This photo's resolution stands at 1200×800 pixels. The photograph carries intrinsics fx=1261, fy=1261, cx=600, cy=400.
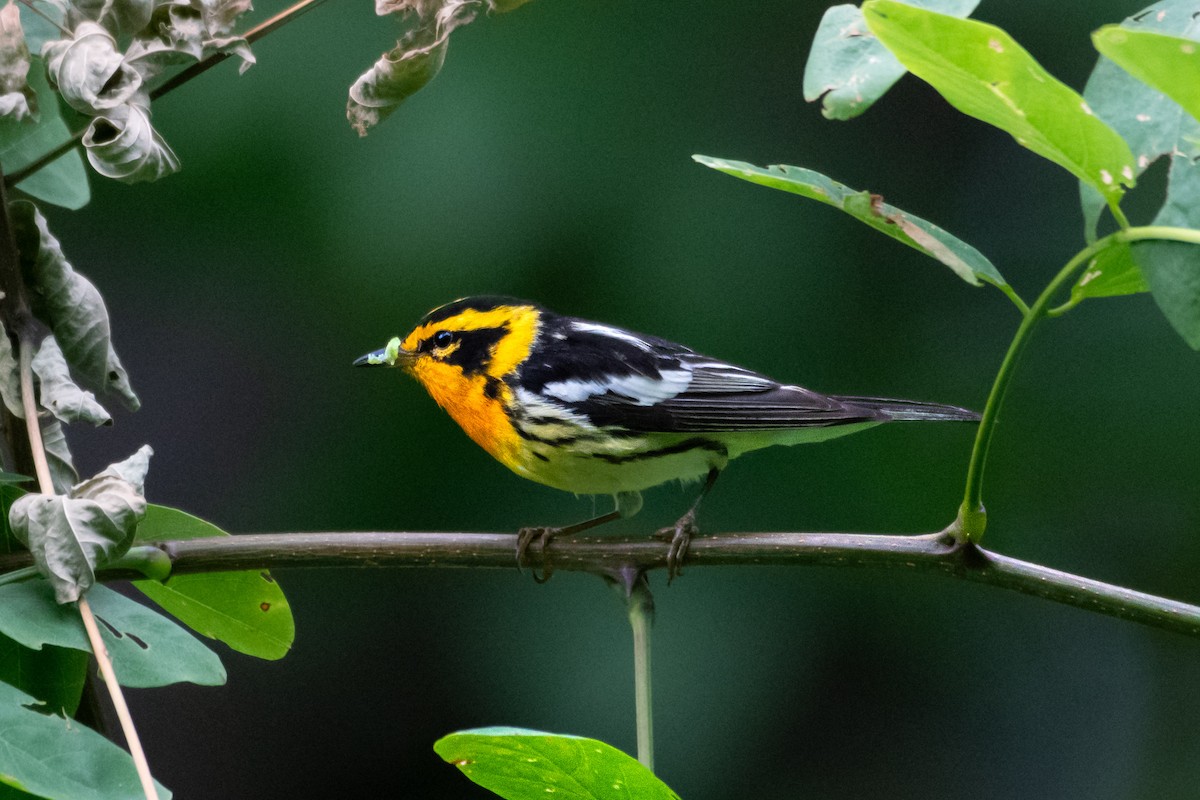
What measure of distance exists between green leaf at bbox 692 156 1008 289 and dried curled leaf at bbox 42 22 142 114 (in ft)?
2.45

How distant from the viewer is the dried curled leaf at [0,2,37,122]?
5.04 ft

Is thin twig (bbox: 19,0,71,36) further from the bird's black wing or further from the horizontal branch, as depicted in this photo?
the bird's black wing

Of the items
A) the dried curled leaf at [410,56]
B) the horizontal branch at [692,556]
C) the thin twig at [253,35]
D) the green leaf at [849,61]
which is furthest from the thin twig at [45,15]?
the green leaf at [849,61]

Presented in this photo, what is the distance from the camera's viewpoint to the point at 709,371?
288 cm

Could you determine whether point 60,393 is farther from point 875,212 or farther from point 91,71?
point 875,212

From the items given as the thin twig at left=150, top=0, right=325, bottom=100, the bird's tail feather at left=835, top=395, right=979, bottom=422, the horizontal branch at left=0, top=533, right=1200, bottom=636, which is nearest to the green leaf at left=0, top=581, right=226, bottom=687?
the horizontal branch at left=0, top=533, right=1200, bottom=636

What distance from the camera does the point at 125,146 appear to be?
1.48 m

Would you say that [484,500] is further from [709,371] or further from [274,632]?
[274,632]

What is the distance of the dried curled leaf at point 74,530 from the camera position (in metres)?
1.38

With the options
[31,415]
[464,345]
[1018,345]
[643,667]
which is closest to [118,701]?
[31,415]

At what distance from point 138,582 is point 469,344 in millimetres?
1524

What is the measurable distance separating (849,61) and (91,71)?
2.99 ft

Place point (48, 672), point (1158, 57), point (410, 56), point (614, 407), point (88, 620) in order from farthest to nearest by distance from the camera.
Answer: point (614, 407) → point (410, 56) → point (48, 672) → point (88, 620) → point (1158, 57)

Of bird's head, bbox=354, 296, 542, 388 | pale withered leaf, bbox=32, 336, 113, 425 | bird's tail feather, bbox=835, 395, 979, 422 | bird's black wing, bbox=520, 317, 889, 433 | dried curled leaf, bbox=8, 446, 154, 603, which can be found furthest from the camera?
bird's head, bbox=354, 296, 542, 388
